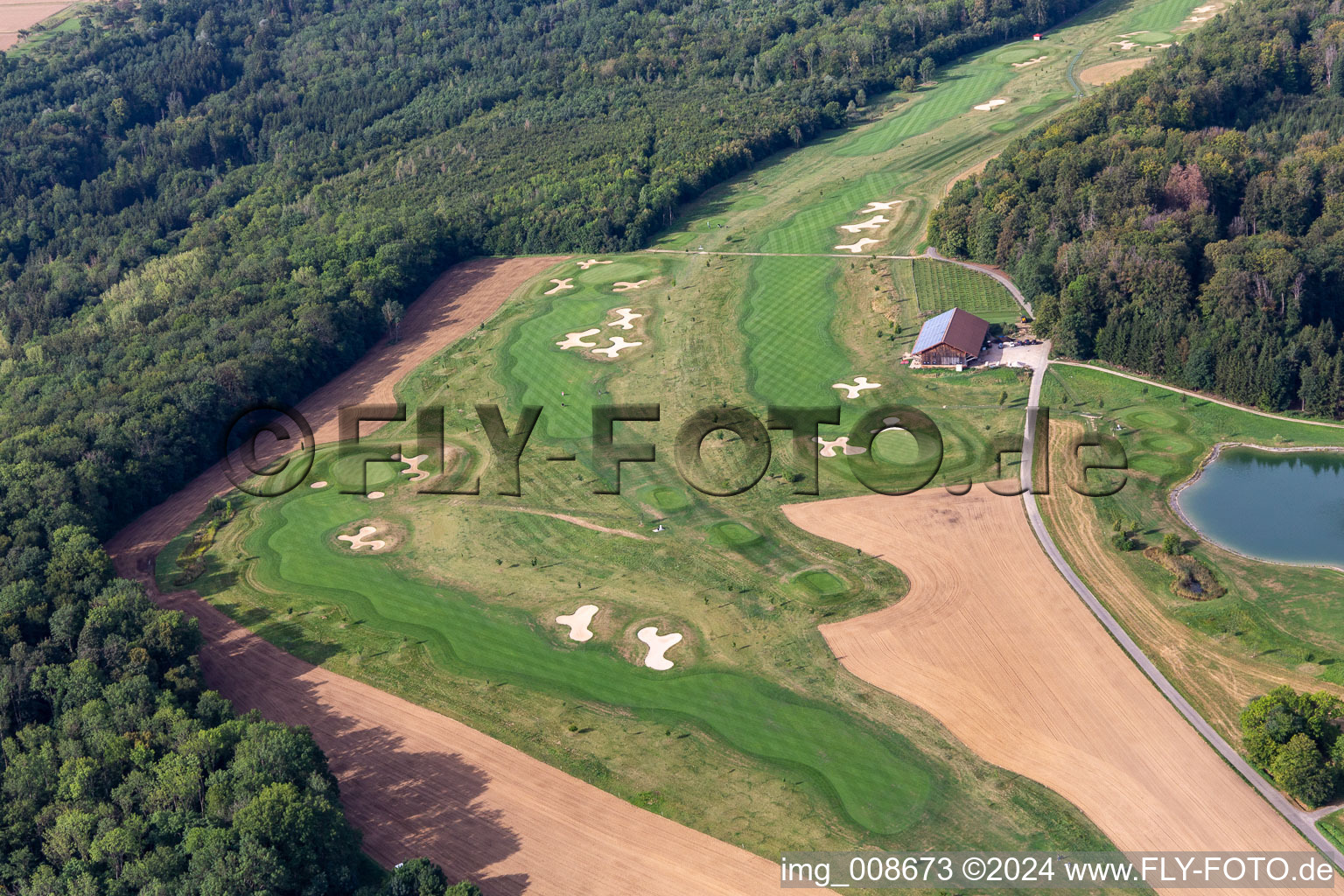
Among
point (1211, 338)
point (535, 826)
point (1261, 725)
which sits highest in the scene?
point (1211, 338)

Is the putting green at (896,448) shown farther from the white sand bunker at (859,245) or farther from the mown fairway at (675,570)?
the white sand bunker at (859,245)

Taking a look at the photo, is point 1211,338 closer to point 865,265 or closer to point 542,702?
point 865,265

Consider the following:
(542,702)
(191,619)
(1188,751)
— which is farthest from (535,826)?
(1188,751)

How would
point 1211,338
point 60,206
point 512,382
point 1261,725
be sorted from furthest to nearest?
point 60,206, point 512,382, point 1211,338, point 1261,725

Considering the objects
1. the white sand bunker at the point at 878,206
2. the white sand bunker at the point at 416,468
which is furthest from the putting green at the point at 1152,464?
the white sand bunker at the point at 878,206

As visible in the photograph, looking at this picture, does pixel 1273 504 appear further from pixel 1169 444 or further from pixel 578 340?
pixel 578 340

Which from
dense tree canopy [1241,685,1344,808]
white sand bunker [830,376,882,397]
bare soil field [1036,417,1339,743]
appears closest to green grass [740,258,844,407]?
white sand bunker [830,376,882,397]

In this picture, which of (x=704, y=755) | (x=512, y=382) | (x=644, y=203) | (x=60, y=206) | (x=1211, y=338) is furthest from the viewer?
(x=60, y=206)

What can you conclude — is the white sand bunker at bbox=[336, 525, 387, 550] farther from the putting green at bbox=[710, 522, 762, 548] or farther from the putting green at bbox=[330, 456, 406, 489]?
the putting green at bbox=[710, 522, 762, 548]
